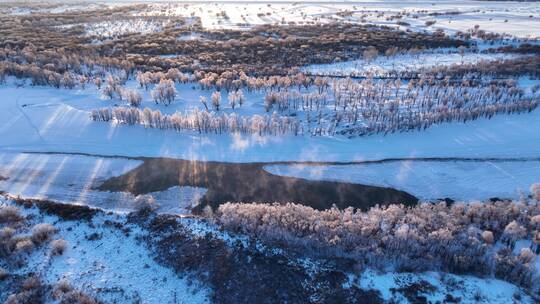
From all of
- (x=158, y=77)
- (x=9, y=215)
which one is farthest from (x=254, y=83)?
(x=9, y=215)

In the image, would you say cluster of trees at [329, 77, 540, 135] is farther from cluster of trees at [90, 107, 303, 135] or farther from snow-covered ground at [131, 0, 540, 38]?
snow-covered ground at [131, 0, 540, 38]

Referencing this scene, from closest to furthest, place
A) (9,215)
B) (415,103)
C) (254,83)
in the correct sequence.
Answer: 1. (9,215)
2. (415,103)
3. (254,83)

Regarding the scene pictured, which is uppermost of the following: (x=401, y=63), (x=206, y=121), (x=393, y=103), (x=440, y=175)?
(x=401, y=63)

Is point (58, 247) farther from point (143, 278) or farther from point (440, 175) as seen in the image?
point (440, 175)

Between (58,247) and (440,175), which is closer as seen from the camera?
(58,247)

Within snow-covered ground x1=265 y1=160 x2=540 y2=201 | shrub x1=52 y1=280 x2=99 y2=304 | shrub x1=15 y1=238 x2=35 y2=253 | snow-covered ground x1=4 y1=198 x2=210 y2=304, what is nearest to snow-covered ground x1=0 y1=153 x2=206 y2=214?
snow-covered ground x1=4 y1=198 x2=210 y2=304
